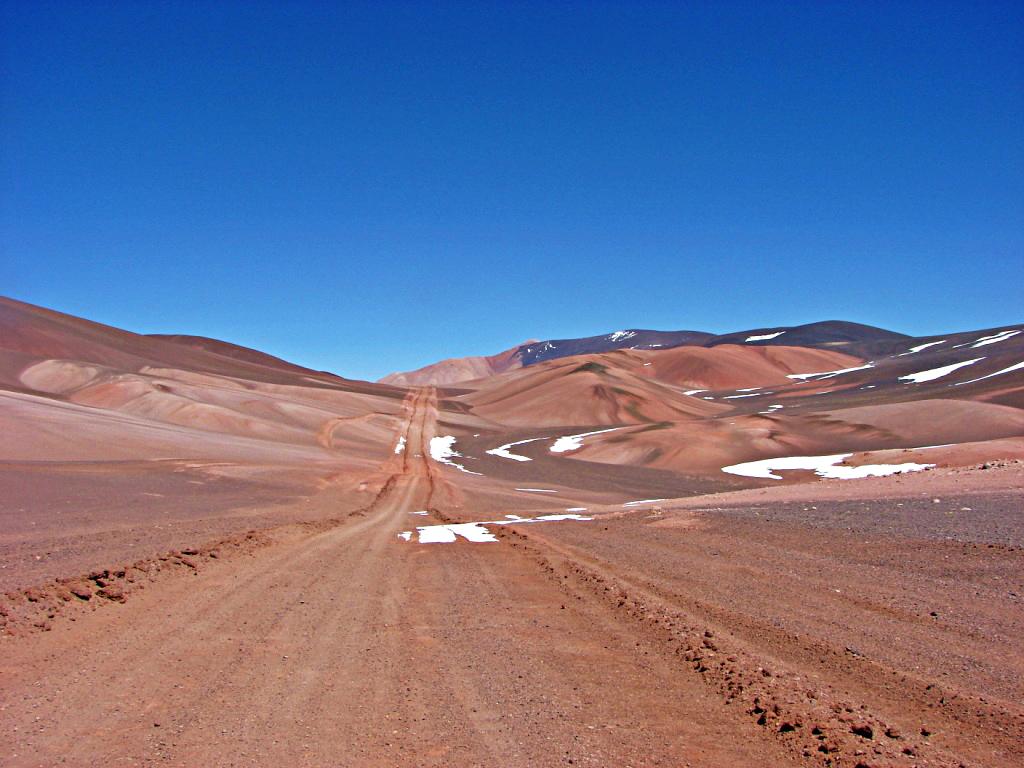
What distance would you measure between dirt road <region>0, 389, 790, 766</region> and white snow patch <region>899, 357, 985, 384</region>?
5752 inches

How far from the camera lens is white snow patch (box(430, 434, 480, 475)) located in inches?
1935

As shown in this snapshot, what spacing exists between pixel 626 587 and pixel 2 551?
10994mm

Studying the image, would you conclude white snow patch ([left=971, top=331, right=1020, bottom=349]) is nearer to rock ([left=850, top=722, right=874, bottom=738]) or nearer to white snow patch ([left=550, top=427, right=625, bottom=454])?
white snow patch ([left=550, top=427, right=625, bottom=454])

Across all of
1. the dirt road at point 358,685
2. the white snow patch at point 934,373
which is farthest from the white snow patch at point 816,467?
the white snow patch at point 934,373

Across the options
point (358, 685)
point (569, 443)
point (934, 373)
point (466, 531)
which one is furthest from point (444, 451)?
point (934, 373)

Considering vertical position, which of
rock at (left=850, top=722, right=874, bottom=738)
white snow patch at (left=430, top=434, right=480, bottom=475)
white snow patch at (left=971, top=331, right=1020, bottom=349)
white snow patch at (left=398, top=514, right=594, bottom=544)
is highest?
white snow patch at (left=971, top=331, right=1020, bottom=349)

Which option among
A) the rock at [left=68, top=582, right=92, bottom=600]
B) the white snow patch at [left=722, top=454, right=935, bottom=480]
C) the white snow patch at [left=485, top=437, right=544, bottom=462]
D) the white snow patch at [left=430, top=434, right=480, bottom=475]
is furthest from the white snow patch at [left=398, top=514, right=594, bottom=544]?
the white snow patch at [left=485, top=437, right=544, bottom=462]

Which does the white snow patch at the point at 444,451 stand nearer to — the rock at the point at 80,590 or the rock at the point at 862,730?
the rock at the point at 80,590

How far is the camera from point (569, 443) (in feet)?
217

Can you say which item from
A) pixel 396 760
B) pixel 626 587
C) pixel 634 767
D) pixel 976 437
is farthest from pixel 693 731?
pixel 976 437

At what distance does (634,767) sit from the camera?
16.9 ft

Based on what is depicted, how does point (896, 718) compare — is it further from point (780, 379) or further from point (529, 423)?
point (780, 379)

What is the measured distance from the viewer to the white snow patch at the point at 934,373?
13900cm

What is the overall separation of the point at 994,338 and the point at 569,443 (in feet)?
539
